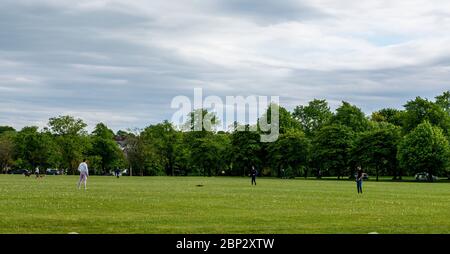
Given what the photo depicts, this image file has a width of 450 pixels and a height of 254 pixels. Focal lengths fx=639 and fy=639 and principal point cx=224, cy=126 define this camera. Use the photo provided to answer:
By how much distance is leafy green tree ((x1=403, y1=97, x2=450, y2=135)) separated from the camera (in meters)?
117

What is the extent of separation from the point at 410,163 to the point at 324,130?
19879mm

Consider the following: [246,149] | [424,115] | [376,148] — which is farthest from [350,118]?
[246,149]

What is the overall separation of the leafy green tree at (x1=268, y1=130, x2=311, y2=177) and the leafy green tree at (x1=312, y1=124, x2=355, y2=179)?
12.1 feet

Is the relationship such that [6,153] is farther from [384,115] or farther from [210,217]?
[210,217]

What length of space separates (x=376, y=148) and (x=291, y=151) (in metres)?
17.6

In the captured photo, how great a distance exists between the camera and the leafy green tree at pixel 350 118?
407 ft

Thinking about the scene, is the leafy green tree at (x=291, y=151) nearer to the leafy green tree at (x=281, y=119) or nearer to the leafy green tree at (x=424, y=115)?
the leafy green tree at (x=281, y=119)

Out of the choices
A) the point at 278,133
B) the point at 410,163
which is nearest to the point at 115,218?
the point at 410,163

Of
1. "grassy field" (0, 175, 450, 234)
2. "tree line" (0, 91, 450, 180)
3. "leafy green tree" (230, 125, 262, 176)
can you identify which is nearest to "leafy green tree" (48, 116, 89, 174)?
"tree line" (0, 91, 450, 180)

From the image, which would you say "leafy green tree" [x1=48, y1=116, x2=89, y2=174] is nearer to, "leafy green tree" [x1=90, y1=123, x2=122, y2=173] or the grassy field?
"leafy green tree" [x1=90, y1=123, x2=122, y2=173]

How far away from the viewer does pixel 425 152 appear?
101125 mm

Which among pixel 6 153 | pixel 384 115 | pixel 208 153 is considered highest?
pixel 384 115

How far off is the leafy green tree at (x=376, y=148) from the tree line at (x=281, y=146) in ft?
0.56

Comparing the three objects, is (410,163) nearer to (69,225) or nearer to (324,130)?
(324,130)
